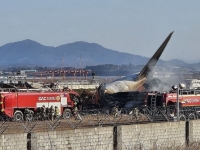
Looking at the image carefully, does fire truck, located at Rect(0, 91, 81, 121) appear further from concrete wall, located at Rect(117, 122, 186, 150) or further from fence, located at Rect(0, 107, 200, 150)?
concrete wall, located at Rect(117, 122, 186, 150)

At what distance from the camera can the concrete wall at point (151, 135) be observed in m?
30.1

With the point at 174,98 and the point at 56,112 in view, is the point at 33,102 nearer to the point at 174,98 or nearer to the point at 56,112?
the point at 56,112

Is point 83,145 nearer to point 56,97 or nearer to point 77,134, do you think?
point 77,134

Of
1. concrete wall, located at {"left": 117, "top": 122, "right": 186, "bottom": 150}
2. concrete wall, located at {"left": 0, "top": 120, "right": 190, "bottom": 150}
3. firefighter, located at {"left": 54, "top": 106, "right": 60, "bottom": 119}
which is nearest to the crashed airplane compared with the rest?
firefighter, located at {"left": 54, "top": 106, "right": 60, "bottom": 119}

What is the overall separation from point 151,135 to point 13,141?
8.55 meters

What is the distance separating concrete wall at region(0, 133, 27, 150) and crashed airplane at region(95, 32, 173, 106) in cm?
3299

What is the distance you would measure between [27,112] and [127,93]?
12774 mm

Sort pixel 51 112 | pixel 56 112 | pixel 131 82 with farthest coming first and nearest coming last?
pixel 131 82
pixel 56 112
pixel 51 112

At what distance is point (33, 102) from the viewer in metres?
48.4

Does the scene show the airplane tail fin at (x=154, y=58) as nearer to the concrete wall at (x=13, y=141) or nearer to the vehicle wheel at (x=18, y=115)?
the vehicle wheel at (x=18, y=115)

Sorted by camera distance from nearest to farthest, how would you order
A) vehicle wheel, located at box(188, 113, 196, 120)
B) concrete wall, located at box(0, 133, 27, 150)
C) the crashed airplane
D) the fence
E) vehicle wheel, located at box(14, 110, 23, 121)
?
concrete wall, located at box(0, 133, 27, 150) < the fence < vehicle wheel, located at box(188, 113, 196, 120) < vehicle wheel, located at box(14, 110, 23, 121) < the crashed airplane

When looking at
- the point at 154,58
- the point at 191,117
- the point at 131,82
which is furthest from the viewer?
the point at 154,58

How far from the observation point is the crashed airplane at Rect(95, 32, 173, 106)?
59881 millimetres

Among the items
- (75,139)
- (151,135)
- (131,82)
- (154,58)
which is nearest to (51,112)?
(151,135)
